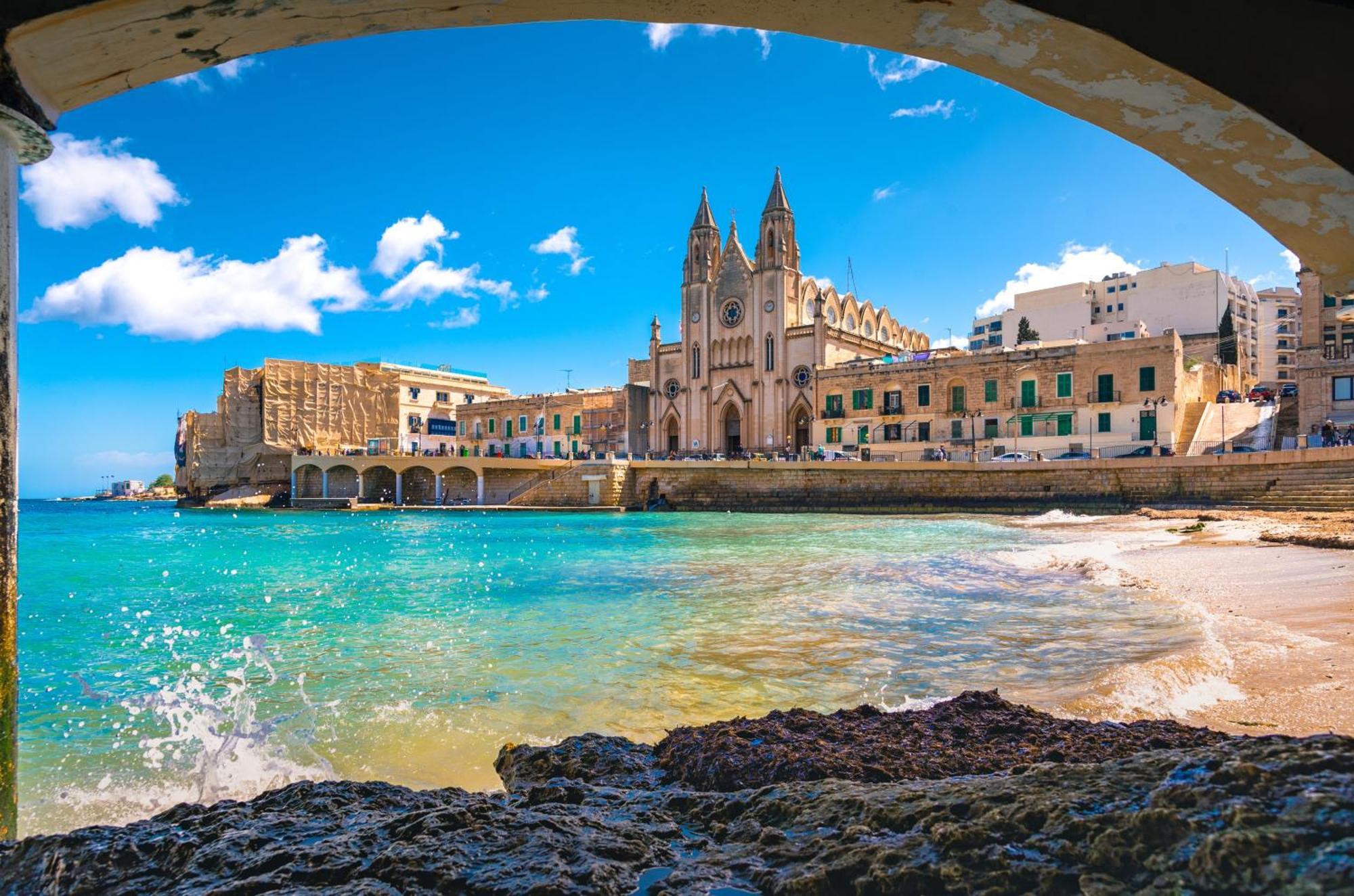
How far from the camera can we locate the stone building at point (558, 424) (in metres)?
52.0

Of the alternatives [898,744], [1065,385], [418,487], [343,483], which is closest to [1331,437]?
[1065,385]

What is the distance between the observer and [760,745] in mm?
3053

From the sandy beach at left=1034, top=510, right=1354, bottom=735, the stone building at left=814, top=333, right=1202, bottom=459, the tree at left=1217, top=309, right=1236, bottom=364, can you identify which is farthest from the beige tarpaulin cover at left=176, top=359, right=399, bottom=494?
the tree at left=1217, top=309, right=1236, bottom=364

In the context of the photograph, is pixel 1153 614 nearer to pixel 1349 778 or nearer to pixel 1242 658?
pixel 1242 658

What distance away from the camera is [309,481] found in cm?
4897

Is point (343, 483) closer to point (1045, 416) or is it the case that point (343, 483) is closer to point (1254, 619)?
point (1045, 416)

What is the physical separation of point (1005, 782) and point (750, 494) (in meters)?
35.8

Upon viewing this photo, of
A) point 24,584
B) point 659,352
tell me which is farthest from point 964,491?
point 24,584

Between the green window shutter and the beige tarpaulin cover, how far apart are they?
46.7 meters

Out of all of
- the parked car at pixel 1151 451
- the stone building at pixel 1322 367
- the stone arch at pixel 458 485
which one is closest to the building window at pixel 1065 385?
the parked car at pixel 1151 451

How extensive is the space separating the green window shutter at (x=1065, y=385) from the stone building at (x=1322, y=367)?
8.59 meters

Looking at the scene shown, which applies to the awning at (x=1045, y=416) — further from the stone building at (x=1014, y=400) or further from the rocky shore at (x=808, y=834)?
the rocky shore at (x=808, y=834)

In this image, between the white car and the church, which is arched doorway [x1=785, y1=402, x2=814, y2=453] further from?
the white car

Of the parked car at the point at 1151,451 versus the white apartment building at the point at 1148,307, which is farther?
the white apartment building at the point at 1148,307
